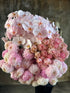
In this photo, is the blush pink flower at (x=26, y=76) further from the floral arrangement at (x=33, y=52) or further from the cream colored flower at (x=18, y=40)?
the cream colored flower at (x=18, y=40)

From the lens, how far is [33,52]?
64cm

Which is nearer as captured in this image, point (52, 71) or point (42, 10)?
point (52, 71)

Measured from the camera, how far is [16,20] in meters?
0.64

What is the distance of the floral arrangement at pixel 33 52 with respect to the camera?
0.63 metres

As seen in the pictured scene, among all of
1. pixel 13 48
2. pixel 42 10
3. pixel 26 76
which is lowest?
pixel 26 76

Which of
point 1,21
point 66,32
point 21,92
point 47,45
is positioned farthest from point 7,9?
point 47,45

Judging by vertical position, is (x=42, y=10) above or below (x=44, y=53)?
above

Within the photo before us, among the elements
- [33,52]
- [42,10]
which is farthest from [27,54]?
[42,10]

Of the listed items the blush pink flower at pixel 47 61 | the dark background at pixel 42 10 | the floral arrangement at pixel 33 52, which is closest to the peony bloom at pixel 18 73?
the floral arrangement at pixel 33 52

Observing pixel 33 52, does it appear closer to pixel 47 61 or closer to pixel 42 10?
pixel 47 61

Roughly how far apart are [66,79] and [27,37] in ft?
4.63

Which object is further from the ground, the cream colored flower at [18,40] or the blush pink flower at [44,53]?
the cream colored flower at [18,40]

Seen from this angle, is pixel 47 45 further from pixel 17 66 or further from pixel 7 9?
pixel 7 9

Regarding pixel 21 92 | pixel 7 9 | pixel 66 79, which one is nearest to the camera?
pixel 21 92
